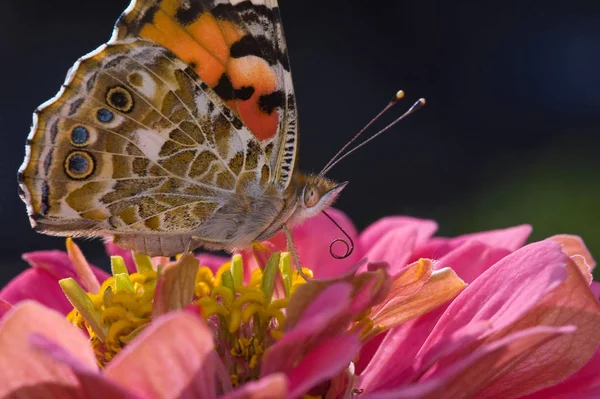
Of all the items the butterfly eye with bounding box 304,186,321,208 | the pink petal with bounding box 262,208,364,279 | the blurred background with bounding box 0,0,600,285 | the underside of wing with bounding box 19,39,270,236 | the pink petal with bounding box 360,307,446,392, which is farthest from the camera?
the blurred background with bounding box 0,0,600,285

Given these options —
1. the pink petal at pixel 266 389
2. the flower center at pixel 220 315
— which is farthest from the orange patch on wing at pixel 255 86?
the pink petal at pixel 266 389

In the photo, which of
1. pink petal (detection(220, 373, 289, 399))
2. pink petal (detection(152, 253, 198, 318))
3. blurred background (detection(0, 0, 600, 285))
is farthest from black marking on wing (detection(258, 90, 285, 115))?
blurred background (detection(0, 0, 600, 285))

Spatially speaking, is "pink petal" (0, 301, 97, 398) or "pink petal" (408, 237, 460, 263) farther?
"pink petal" (408, 237, 460, 263)

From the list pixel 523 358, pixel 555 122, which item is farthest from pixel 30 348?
pixel 555 122

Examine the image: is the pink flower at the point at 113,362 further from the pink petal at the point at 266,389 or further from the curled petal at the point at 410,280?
the curled petal at the point at 410,280

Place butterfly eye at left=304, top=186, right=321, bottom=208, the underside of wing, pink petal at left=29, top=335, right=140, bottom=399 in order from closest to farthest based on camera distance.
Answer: pink petal at left=29, top=335, right=140, bottom=399, the underside of wing, butterfly eye at left=304, top=186, right=321, bottom=208

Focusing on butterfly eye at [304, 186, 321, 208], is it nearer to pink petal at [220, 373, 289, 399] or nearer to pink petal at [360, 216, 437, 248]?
pink petal at [360, 216, 437, 248]
